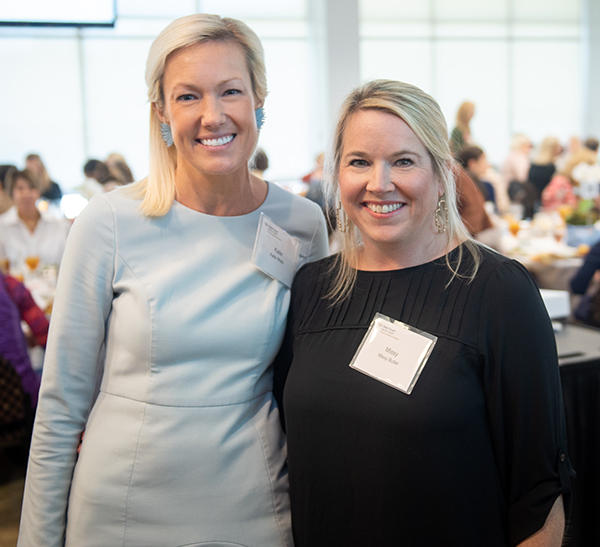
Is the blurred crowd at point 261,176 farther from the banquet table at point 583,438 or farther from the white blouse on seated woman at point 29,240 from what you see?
the banquet table at point 583,438

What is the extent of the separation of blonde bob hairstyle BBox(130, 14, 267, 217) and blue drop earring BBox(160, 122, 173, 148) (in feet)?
0.07

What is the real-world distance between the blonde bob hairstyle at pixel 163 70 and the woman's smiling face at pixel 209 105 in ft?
0.06

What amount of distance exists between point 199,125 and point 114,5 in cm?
408

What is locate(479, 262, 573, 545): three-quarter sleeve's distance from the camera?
43.8 inches

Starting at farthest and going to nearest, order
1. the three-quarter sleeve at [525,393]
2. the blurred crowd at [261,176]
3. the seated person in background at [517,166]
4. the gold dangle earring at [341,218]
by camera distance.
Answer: the seated person in background at [517,166] → the blurred crowd at [261,176] → the gold dangle earring at [341,218] → the three-quarter sleeve at [525,393]

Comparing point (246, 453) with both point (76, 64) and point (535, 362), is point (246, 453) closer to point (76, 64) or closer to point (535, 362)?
point (535, 362)

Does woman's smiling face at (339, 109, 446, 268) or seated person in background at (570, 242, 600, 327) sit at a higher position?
woman's smiling face at (339, 109, 446, 268)

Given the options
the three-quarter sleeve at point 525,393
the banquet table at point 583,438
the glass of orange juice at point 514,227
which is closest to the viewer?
the three-quarter sleeve at point 525,393

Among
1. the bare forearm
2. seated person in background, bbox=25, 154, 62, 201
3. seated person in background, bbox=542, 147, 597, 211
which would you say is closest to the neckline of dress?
the bare forearm

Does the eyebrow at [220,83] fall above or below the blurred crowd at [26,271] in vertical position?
above

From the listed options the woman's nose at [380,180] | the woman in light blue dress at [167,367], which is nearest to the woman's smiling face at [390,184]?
the woman's nose at [380,180]

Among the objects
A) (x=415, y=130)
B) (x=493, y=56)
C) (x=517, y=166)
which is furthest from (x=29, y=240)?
(x=493, y=56)

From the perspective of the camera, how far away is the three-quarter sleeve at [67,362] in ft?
3.97

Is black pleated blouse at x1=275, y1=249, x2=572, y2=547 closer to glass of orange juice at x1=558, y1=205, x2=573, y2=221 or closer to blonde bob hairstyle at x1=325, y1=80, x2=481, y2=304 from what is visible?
blonde bob hairstyle at x1=325, y1=80, x2=481, y2=304
